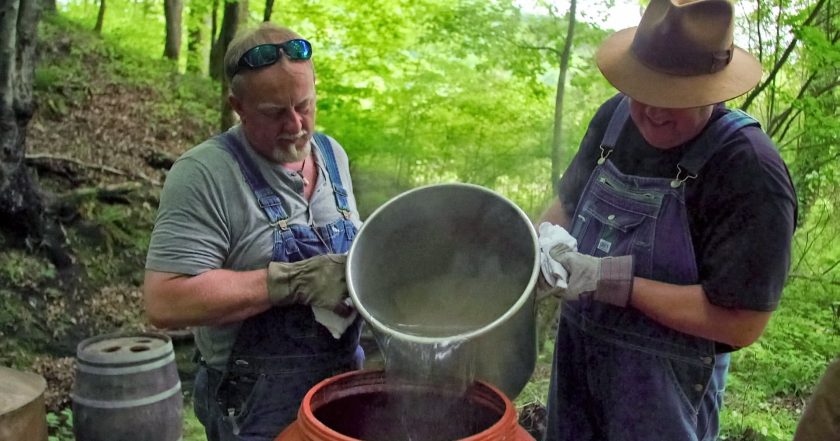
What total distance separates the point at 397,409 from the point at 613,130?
1149 mm

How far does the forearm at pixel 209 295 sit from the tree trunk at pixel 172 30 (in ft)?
40.9

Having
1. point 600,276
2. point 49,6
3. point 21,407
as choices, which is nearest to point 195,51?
point 49,6

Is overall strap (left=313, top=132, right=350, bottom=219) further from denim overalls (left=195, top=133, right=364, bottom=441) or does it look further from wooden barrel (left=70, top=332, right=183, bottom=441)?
wooden barrel (left=70, top=332, right=183, bottom=441)

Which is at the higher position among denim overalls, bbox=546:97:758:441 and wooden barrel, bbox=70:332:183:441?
denim overalls, bbox=546:97:758:441

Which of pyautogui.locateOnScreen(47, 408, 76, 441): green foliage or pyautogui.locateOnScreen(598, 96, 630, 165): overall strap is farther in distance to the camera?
A: pyautogui.locateOnScreen(47, 408, 76, 441): green foliage

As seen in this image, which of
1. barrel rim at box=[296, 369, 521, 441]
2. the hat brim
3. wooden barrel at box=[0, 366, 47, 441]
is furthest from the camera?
wooden barrel at box=[0, 366, 47, 441]

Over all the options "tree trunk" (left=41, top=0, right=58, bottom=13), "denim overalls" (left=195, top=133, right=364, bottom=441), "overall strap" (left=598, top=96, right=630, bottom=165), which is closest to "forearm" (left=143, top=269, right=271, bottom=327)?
"denim overalls" (left=195, top=133, right=364, bottom=441)

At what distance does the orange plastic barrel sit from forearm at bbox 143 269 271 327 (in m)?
0.34

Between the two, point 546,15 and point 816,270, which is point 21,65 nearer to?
point 546,15

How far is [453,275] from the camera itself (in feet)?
6.77

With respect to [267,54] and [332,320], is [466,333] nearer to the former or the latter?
[332,320]

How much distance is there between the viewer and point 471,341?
1.66 meters

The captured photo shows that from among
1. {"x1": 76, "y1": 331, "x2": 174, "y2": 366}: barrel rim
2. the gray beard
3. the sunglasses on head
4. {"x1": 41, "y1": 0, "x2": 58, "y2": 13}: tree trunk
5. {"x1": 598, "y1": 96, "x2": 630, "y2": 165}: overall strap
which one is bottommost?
{"x1": 76, "y1": 331, "x2": 174, "y2": 366}: barrel rim

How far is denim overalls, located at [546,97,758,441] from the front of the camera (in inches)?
76.9
